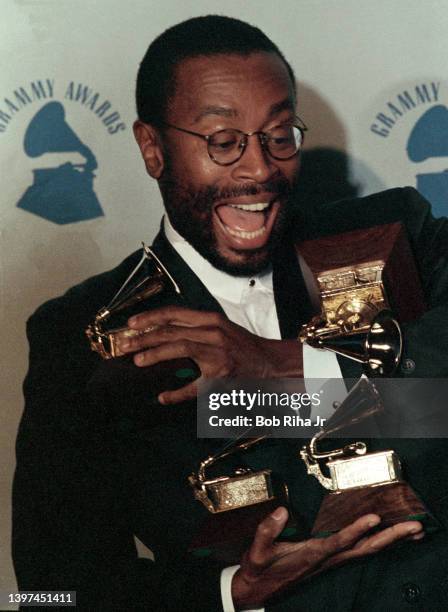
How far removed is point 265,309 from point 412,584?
2.25ft

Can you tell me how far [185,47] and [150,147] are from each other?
0.77 ft

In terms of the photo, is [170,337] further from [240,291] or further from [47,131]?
[47,131]

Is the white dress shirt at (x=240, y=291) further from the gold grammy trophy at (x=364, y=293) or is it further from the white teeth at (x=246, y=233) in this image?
the gold grammy trophy at (x=364, y=293)

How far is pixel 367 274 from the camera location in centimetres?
160

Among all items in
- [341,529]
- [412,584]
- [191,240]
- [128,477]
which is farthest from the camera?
[191,240]

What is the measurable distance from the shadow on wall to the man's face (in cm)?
34

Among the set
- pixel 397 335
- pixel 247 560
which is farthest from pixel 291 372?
pixel 247 560

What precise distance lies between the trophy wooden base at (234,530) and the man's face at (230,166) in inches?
23.1

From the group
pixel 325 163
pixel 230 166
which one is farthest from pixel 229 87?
pixel 325 163

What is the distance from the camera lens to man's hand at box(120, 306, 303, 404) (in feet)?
4.96

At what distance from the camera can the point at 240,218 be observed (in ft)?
6.27

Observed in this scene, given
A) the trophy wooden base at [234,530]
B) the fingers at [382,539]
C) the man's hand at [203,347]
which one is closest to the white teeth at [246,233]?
the man's hand at [203,347]

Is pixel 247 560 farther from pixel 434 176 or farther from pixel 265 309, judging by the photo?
pixel 434 176

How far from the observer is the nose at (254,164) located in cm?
181
